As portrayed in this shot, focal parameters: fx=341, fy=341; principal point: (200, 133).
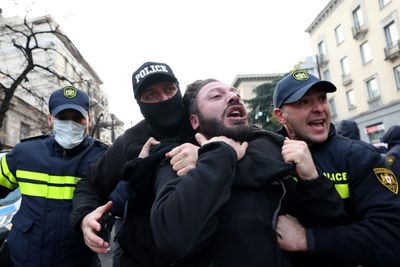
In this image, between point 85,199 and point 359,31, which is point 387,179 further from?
point 359,31

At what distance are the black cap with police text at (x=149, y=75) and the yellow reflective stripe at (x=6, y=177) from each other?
1.27m

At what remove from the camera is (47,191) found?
2.48m

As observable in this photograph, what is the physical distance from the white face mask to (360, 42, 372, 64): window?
88.1 ft

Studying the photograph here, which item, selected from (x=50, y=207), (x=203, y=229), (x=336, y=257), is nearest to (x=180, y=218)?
(x=203, y=229)

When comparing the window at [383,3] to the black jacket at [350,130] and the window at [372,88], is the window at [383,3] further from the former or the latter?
the black jacket at [350,130]

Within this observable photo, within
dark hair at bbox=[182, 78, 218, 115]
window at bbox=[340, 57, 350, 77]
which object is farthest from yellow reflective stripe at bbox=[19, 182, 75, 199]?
window at bbox=[340, 57, 350, 77]

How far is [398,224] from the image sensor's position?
1593mm

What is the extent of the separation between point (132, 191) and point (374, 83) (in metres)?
27.1

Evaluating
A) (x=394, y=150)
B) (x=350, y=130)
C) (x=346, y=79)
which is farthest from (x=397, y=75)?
(x=394, y=150)

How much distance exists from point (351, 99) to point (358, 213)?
29.3 m

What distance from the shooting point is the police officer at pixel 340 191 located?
5.17 feet

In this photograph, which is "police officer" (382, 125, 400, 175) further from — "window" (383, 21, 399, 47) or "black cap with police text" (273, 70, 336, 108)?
"window" (383, 21, 399, 47)

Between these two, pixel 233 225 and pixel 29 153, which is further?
pixel 29 153

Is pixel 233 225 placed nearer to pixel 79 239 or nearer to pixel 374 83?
pixel 79 239
